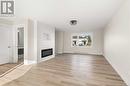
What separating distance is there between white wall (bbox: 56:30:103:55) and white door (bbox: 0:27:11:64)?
16.7 feet

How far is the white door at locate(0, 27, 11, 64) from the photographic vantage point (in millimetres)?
4575

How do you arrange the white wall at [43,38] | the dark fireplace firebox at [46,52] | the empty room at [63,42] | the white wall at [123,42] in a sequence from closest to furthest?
the white wall at [123,42]
the empty room at [63,42]
the white wall at [43,38]
the dark fireplace firebox at [46,52]

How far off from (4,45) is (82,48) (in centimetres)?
647

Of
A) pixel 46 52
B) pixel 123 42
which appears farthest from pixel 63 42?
pixel 123 42

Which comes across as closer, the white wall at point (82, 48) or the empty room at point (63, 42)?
the empty room at point (63, 42)

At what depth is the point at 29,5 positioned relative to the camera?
3.19m

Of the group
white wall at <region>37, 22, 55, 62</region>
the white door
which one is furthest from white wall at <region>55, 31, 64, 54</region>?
the white door

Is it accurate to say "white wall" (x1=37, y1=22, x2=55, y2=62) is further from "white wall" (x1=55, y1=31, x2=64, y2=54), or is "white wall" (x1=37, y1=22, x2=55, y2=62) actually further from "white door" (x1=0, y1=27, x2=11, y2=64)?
"white wall" (x1=55, y1=31, x2=64, y2=54)

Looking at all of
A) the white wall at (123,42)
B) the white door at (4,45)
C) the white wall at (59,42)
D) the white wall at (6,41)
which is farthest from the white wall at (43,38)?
the white wall at (123,42)

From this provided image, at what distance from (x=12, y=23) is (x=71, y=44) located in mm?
5811

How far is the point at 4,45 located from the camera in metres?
4.69

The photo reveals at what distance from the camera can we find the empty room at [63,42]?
270cm

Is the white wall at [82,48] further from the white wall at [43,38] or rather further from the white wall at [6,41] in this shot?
the white wall at [6,41]

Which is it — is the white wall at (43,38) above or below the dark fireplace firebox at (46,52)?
above
